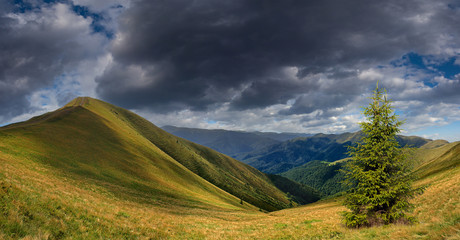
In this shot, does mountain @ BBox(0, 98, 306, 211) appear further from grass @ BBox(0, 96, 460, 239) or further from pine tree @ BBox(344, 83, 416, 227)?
pine tree @ BBox(344, 83, 416, 227)

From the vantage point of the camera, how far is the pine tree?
17.1 meters

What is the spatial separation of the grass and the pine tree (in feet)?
6.92

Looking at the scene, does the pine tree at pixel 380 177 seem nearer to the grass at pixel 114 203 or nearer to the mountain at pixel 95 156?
the grass at pixel 114 203

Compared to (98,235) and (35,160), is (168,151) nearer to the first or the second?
(35,160)

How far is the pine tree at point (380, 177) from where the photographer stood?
17078mm

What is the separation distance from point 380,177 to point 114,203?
92.9 ft

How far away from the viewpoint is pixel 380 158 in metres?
18.1

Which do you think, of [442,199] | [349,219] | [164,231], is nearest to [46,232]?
[164,231]

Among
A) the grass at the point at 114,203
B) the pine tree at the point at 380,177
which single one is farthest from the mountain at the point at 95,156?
the pine tree at the point at 380,177

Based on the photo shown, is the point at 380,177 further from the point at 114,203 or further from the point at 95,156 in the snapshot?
the point at 95,156

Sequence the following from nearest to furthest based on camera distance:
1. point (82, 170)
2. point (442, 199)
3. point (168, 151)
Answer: point (442, 199) → point (82, 170) → point (168, 151)

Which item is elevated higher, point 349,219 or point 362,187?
point 362,187

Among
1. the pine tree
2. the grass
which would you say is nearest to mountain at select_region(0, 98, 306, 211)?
the grass

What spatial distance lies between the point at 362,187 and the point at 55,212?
23.7 meters
